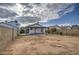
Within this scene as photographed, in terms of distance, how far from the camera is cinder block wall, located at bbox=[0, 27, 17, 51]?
1754 millimetres

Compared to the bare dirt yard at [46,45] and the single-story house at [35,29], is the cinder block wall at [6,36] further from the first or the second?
the single-story house at [35,29]

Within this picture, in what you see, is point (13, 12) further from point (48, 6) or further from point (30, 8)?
point (48, 6)

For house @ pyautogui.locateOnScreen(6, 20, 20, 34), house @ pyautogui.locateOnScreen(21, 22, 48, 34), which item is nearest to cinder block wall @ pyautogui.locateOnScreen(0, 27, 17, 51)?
house @ pyautogui.locateOnScreen(6, 20, 20, 34)

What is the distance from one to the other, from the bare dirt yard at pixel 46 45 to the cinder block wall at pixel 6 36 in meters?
0.05

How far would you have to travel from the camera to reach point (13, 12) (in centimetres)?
178

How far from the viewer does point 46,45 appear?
178 cm

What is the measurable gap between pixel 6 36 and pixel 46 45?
0.49 meters

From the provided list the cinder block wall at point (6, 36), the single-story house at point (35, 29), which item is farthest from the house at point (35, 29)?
the cinder block wall at point (6, 36)

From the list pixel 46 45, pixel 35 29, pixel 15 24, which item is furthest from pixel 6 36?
pixel 46 45

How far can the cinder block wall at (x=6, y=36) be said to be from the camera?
1.75m

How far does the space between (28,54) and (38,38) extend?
0.22 m

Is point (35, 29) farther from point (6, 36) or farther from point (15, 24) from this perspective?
point (6, 36)

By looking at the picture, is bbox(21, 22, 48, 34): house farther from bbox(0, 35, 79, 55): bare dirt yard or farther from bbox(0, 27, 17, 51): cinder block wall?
bbox(0, 27, 17, 51): cinder block wall

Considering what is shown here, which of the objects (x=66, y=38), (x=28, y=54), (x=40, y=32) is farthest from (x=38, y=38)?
(x=66, y=38)
